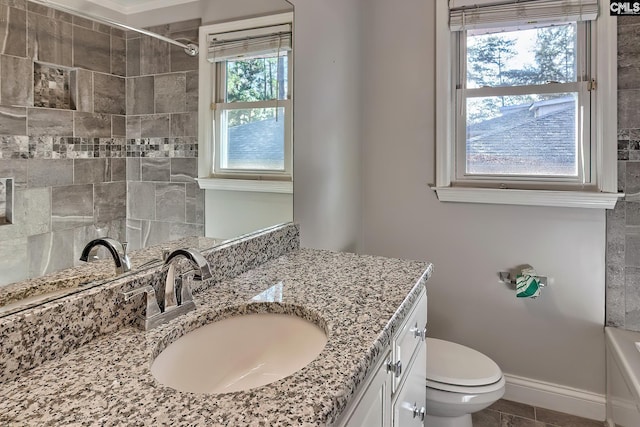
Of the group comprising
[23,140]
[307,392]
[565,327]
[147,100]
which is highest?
[147,100]

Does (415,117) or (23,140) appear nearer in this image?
(23,140)

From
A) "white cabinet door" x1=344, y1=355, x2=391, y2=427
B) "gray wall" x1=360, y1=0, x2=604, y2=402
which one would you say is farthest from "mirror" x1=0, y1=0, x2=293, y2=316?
"gray wall" x1=360, y1=0, x2=604, y2=402

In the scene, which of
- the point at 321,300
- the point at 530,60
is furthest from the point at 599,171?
the point at 321,300

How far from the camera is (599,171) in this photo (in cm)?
203

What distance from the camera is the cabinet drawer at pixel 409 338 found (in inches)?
43.8

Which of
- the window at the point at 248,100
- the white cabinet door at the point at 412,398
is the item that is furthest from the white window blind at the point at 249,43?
the white cabinet door at the point at 412,398

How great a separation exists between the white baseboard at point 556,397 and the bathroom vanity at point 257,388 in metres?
1.08

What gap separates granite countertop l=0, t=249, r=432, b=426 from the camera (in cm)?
61

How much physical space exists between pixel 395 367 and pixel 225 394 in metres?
0.56

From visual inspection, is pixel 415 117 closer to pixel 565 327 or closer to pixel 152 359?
pixel 565 327

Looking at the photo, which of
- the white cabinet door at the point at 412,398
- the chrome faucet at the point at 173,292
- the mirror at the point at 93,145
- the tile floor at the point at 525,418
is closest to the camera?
the mirror at the point at 93,145

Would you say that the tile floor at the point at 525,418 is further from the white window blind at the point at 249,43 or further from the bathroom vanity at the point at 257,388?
the white window blind at the point at 249,43

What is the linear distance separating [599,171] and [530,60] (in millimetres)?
672

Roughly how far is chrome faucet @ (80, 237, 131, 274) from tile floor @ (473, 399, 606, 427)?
74.1 inches
